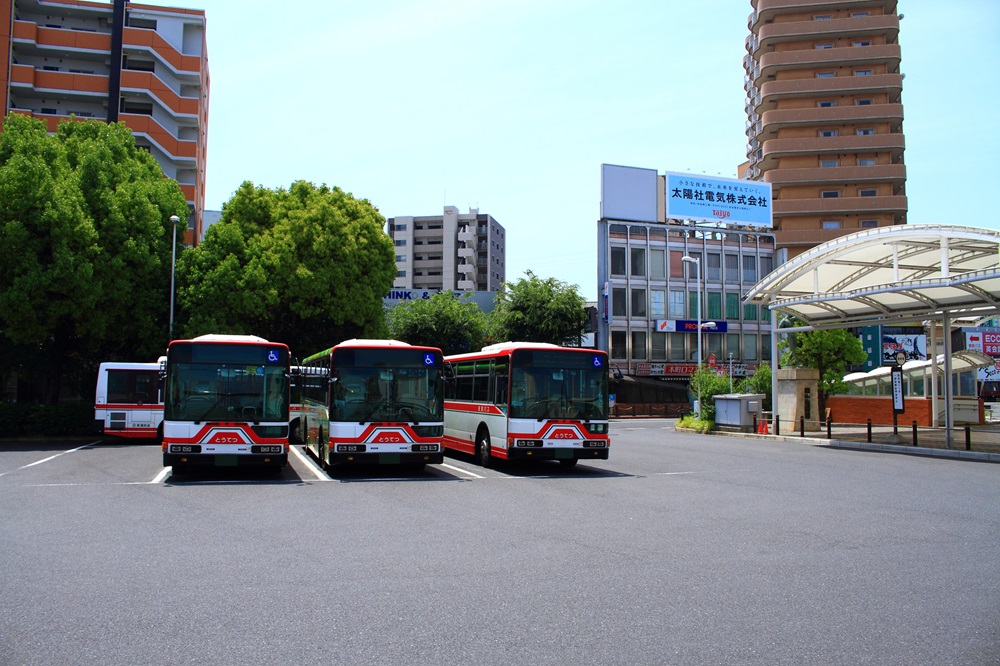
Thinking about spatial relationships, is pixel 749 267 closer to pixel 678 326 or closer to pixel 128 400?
pixel 678 326

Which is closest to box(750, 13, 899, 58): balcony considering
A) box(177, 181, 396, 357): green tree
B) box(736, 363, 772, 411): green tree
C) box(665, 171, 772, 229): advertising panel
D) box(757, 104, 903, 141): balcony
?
box(757, 104, 903, 141): balcony

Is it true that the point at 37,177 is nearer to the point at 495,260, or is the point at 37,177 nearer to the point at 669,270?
the point at 669,270

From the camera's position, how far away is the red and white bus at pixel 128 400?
25812 mm

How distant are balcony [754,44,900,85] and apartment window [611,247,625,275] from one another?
26.2m

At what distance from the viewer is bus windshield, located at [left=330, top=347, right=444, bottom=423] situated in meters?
15.9

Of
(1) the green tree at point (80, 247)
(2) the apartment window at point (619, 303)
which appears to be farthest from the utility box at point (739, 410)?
(2) the apartment window at point (619, 303)

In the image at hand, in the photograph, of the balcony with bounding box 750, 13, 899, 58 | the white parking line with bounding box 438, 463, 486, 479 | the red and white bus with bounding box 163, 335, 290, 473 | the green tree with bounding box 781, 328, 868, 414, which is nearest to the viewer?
the red and white bus with bounding box 163, 335, 290, 473

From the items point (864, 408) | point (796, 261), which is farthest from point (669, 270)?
point (796, 261)

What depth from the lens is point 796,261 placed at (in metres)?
26.1

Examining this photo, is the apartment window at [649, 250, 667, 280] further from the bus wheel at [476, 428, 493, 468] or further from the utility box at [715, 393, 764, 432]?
the bus wheel at [476, 428, 493, 468]

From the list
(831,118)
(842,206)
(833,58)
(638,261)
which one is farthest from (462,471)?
(833,58)

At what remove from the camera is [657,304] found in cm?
6081

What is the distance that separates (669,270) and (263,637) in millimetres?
58165

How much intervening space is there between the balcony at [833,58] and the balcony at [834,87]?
1.42 metres
